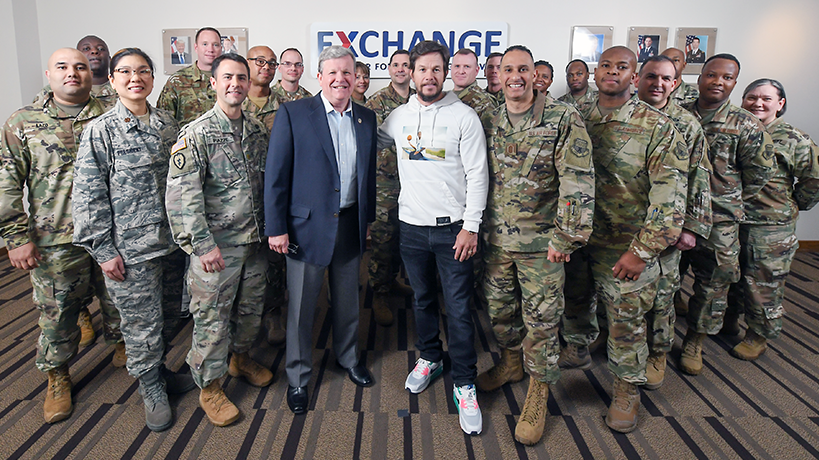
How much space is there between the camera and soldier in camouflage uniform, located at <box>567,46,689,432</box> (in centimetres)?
195

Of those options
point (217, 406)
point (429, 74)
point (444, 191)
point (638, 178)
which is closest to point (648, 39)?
point (638, 178)

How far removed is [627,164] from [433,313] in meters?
1.13

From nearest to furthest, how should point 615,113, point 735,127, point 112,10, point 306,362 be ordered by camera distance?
point 615,113 → point 306,362 → point 735,127 → point 112,10

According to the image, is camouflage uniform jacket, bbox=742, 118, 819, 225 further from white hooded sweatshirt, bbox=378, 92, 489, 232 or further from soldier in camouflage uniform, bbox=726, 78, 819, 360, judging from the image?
white hooded sweatshirt, bbox=378, 92, 489, 232

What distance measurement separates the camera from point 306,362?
2.29 m

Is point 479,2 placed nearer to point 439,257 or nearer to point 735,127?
point 735,127

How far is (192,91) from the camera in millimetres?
3113

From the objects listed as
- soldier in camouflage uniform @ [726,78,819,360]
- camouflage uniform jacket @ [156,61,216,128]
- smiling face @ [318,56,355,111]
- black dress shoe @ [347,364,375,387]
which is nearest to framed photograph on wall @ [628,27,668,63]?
soldier in camouflage uniform @ [726,78,819,360]

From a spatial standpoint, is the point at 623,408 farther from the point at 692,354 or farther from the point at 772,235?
the point at 772,235

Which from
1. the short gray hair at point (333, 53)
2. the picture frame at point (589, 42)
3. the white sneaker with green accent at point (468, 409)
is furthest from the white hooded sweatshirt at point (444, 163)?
the picture frame at point (589, 42)

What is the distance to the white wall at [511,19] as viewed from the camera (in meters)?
4.45

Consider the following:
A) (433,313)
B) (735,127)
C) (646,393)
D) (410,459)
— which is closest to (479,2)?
(735,127)

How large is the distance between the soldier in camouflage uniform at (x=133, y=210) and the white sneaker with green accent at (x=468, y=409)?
1307mm

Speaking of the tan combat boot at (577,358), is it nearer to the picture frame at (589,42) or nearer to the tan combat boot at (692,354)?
the tan combat boot at (692,354)
